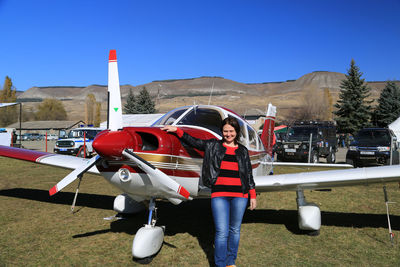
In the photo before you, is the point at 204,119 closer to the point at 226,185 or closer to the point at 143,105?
the point at 226,185

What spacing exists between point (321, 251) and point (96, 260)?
3149 millimetres

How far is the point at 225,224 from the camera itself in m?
3.55

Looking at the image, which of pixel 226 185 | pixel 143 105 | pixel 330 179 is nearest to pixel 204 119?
pixel 226 185

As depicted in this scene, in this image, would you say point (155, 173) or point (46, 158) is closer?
point (155, 173)

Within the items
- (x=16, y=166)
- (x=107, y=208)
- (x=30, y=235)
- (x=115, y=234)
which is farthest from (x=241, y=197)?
(x=16, y=166)

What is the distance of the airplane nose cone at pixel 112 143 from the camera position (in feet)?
11.3

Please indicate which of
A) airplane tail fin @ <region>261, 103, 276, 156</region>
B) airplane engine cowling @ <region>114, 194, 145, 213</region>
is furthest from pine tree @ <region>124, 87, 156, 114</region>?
airplane engine cowling @ <region>114, 194, 145, 213</region>

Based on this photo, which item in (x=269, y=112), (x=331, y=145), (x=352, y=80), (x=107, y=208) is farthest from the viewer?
(x=352, y=80)

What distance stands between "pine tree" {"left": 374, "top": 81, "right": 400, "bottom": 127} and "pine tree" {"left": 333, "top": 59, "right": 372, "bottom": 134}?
4001 millimetres

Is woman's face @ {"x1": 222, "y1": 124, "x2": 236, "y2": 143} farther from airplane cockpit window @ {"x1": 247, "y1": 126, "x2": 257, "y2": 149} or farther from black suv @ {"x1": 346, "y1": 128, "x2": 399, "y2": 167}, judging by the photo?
black suv @ {"x1": 346, "y1": 128, "x2": 399, "y2": 167}

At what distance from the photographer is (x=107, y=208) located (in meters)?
7.16

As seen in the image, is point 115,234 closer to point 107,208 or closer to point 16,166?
point 107,208

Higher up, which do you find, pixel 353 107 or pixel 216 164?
pixel 353 107

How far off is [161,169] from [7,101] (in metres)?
83.6
